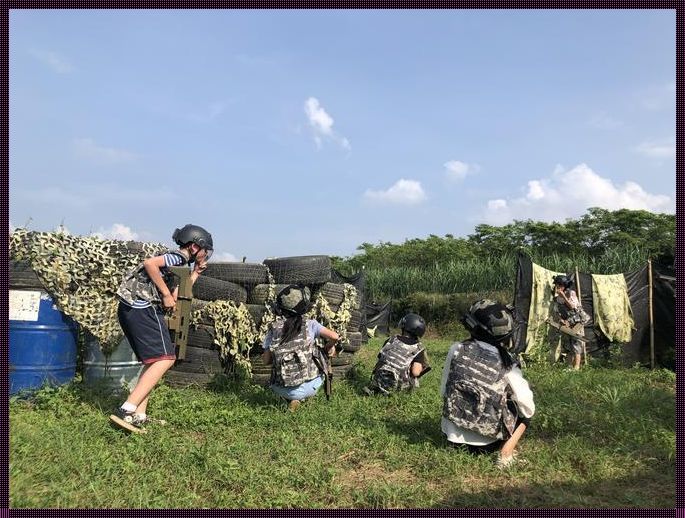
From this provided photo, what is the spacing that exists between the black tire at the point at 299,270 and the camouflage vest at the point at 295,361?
1681mm

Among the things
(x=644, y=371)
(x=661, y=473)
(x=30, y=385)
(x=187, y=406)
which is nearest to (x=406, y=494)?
(x=661, y=473)

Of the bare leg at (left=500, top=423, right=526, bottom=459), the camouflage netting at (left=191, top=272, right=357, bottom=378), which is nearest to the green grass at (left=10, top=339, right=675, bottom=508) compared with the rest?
the bare leg at (left=500, top=423, right=526, bottom=459)

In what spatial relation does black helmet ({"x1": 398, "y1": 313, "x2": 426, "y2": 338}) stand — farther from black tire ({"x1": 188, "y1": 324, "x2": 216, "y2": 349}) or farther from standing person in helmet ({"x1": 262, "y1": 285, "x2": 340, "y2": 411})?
black tire ({"x1": 188, "y1": 324, "x2": 216, "y2": 349})

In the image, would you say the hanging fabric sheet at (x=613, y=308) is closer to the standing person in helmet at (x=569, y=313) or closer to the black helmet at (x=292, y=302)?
the standing person in helmet at (x=569, y=313)

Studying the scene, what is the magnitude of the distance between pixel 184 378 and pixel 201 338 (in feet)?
1.75

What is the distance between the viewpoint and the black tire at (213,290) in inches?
264

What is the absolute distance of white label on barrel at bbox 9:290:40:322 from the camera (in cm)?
498

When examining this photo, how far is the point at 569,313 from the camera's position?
943cm

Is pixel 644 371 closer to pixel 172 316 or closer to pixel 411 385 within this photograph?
pixel 411 385

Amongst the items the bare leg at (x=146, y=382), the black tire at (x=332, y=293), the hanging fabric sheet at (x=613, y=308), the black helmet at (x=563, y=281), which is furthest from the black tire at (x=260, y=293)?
the hanging fabric sheet at (x=613, y=308)

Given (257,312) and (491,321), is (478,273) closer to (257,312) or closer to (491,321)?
(257,312)

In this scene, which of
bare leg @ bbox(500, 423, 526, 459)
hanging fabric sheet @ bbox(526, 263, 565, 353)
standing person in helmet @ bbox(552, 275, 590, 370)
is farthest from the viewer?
hanging fabric sheet @ bbox(526, 263, 565, 353)

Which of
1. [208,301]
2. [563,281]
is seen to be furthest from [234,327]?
[563,281]

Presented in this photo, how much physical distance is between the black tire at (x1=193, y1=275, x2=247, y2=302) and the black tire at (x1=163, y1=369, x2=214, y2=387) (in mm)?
993
